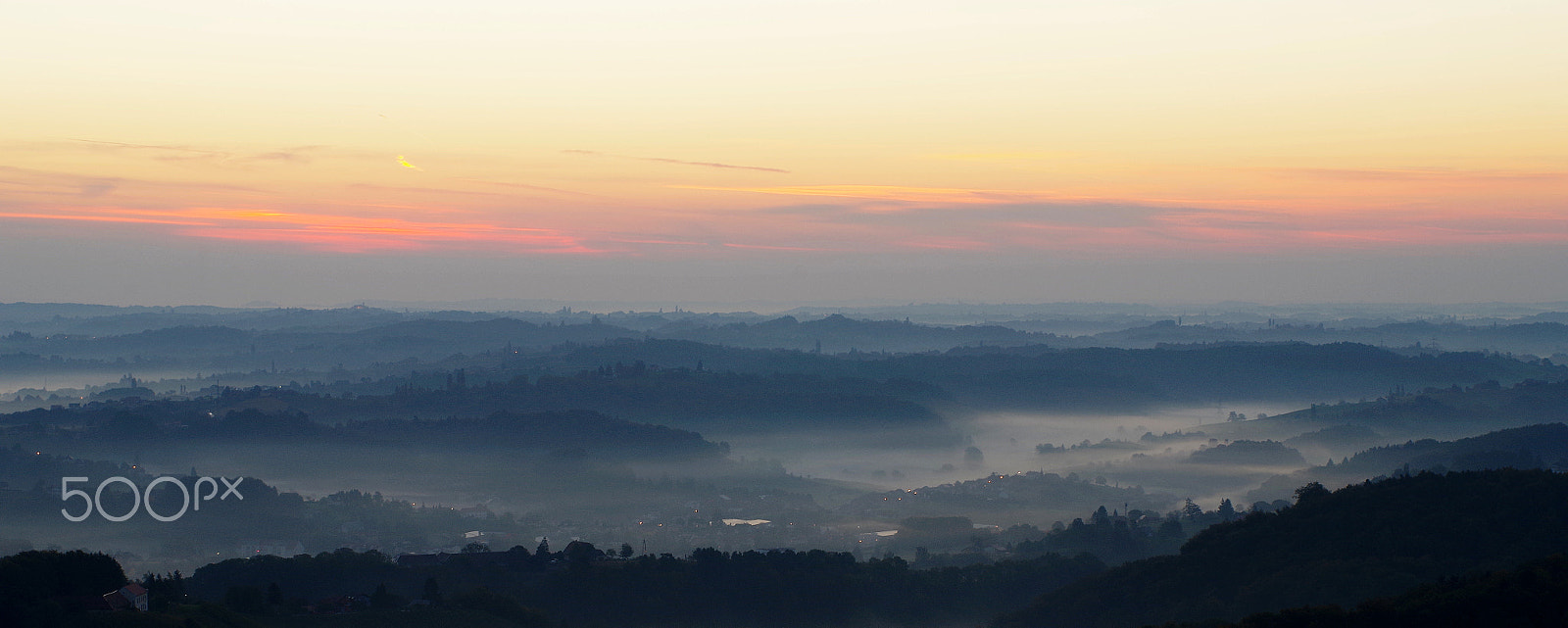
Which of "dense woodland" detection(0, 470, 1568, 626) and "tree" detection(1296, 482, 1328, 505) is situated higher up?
"tree" detection(1296, 482, 1328, 505)

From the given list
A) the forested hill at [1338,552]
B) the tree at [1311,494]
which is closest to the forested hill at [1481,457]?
the tree at [1311,494]

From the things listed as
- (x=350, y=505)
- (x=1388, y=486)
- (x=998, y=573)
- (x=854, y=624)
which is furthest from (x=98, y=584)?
(x=350, y=505)

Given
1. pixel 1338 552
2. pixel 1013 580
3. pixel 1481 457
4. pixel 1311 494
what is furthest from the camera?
pixel 1481 457

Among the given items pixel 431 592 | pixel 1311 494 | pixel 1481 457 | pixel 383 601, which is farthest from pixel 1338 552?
pixel 1481 457

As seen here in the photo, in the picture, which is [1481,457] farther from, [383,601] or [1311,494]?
[383,601]

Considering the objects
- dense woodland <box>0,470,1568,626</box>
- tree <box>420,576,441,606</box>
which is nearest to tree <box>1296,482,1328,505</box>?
dense woodland <box>0,470,1568,626</box>

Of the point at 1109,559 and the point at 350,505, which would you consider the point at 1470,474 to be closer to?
the point at 1109,559

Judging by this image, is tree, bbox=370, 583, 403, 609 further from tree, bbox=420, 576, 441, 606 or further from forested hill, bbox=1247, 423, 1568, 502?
forested hill, bbox=1247, 423, 1568, 502

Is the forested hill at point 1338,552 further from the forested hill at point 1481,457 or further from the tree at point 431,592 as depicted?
the forested hill at point 1481,457

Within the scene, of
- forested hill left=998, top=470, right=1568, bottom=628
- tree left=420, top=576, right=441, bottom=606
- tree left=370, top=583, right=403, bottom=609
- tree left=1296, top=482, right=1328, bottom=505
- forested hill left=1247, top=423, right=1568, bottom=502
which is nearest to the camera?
forested hill left=998, top=470, right=1568, bottom=628
